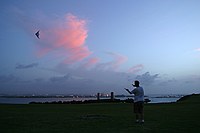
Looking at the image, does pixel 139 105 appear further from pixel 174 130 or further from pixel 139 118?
pixel 174 130

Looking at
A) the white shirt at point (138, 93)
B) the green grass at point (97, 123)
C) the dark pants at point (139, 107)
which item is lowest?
the green grass at point (97, 123)

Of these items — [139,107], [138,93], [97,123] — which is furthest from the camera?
[138,93]

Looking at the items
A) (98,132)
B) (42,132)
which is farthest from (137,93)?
(42,132)

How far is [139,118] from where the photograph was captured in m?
17.0

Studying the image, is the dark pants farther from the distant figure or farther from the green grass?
the green grass

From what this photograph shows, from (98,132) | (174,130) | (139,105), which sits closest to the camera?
(98,132)

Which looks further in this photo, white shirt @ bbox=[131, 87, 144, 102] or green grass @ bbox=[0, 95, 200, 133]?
white shirt @ bbox=[131, 87, 144, 102]

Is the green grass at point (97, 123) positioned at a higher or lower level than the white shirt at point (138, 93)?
lower

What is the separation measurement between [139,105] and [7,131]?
700cm

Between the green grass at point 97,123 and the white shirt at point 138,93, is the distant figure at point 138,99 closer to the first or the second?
the white shirt at point 138,93

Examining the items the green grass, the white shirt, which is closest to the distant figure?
the white shirt

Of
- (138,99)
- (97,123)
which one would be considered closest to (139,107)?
(138,99)

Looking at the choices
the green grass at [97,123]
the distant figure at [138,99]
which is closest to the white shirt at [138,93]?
the distant figure at [138,99]

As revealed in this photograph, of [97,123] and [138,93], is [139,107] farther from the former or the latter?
[97,123]
